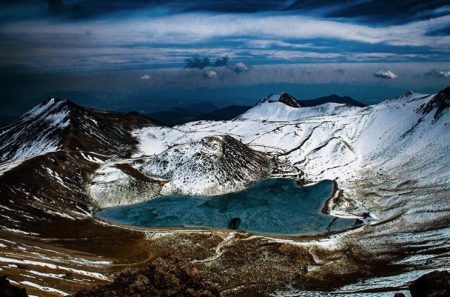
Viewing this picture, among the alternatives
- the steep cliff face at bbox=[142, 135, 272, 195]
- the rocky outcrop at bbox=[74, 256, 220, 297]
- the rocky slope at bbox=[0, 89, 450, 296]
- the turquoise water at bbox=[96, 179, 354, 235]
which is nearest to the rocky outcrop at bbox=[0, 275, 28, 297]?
the rocky outcrop at bbox=[74, 256, 220, 297]

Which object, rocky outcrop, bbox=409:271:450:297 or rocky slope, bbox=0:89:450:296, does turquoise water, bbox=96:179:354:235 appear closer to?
rocky slope, bbox=0:89:450:296

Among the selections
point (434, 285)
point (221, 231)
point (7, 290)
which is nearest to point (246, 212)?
point (221, 231)

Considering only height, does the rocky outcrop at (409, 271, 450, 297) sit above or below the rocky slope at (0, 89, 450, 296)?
above

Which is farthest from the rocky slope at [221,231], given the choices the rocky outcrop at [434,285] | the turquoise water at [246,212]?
the rocky outcrop at [434,285]

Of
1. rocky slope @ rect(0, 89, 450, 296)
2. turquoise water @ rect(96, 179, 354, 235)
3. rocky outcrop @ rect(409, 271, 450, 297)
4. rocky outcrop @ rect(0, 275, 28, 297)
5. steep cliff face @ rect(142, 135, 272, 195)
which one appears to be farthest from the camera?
steep cliff face @ rect(142, 135, 272, 195)

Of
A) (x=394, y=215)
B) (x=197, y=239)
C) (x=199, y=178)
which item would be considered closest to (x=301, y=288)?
(x=197, y=239)

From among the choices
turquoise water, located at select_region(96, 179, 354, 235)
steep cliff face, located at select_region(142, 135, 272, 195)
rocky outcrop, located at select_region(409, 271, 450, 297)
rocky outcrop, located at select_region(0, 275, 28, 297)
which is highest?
rocky outcrop, located at select_region(0, 275, 28, 297)

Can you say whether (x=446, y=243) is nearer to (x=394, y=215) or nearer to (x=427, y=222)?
(x=427, y=222)
